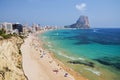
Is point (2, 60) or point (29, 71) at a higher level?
point (2, 60)

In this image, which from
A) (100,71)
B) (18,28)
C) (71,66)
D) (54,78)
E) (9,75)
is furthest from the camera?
(18,28)

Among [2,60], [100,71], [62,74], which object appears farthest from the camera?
[100,71]

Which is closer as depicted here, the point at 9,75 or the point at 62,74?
the point at 9,75

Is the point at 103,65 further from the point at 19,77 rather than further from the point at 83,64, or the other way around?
the point at 19,77

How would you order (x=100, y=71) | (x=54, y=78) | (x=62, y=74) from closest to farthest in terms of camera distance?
1. (x=54, y=78)
2. (x=62, y=74)
3. (x=100, y=71)

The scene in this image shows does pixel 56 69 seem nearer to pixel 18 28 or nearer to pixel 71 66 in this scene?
pixel 71 66

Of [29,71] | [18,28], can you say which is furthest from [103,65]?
[18,28]

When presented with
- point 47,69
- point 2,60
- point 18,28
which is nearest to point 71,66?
point 47,69

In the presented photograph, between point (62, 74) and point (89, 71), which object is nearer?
point (62, 74)

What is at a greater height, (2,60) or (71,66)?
(2,60)
